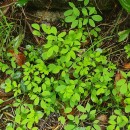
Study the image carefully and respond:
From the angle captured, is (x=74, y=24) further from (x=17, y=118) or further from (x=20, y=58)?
(x=17, y=118)

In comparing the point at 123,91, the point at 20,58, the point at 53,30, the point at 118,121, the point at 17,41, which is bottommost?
the point at 118,121

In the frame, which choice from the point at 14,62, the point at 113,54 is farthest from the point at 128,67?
the point at 14,62

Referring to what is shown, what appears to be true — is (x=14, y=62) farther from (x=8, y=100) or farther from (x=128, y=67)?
(x=128, y=67)

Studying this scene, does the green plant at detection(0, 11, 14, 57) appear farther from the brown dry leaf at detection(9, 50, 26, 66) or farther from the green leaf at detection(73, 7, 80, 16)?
the green leaf at detection(73, 7, 80, 16)

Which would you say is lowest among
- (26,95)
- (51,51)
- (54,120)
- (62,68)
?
(54,120)

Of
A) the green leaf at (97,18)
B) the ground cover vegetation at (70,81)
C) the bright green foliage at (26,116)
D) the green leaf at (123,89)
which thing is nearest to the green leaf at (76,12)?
the ground cover vegetation at (70,81)

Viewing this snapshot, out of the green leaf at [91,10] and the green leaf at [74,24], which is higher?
the green leaf at [91,10]

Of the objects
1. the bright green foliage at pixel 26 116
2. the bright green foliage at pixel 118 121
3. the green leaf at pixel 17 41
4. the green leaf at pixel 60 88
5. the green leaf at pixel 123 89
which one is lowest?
the bright green foliage at pixel 118 121

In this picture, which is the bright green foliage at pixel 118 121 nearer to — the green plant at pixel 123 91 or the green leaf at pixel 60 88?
the green plant at pixel 123 91

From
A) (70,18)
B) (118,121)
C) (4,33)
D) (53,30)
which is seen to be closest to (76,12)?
(70,18)
